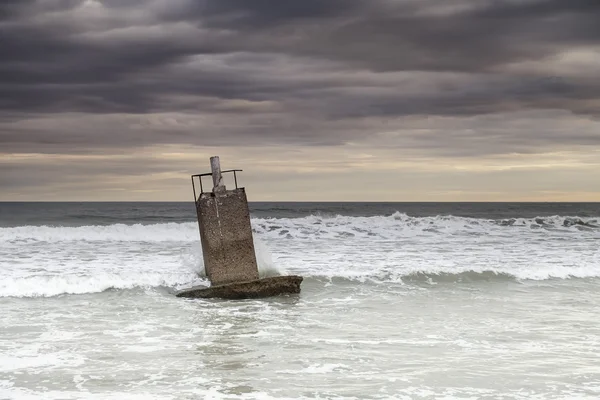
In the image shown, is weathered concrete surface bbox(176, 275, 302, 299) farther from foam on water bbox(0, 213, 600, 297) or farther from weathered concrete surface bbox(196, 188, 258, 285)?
foam on water bbox(0, 213, 600, 297)

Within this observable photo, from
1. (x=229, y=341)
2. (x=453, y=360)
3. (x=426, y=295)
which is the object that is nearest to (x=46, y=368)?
(x=229, y=341)

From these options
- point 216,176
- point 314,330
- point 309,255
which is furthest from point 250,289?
point 309,255

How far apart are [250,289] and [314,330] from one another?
2.14m

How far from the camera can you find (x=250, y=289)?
9.25 meters

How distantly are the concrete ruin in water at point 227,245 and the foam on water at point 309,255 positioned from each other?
55.3 inches

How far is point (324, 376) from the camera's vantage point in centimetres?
547

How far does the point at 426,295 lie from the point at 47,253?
31.1 ft

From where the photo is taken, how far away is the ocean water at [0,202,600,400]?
5254mm

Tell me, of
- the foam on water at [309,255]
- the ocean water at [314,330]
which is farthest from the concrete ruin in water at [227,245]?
the foam on water at [309,255]

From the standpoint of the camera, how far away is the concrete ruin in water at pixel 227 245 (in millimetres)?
9180

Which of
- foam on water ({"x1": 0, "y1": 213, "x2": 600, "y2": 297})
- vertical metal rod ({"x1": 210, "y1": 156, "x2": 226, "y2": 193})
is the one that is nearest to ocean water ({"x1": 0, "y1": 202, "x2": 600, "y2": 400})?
foam on water ({"x1": 0, "y1": 213, "x2": 600, "y2": 297})

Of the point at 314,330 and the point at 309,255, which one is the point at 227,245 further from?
the point at 309,255

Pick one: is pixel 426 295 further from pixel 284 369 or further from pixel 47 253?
pixel 47 253

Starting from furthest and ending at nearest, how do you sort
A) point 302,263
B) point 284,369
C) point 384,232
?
point 384,232 → point 302,263 → point 284,369
